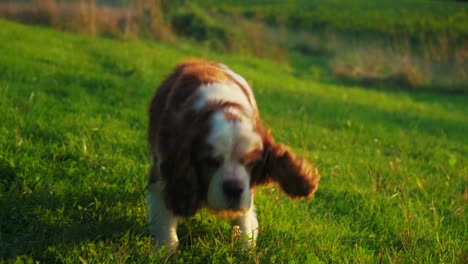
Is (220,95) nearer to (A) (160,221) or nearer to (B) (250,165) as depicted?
(B) (250,165)

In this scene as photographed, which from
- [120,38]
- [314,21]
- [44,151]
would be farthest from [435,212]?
[314,21]

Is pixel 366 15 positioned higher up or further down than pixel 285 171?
further down

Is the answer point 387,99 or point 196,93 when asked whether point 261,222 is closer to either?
point 196,93

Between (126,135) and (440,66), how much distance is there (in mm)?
13425

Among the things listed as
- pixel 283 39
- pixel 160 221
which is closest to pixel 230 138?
pixel 160 221

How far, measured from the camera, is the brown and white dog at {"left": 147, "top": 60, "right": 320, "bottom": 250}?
11.2 feet

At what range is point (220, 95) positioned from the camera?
3.84 m

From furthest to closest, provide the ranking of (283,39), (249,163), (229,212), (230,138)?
(283,39) < (229,212) < (249,163) < (230,138)

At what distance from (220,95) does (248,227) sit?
0.89 m

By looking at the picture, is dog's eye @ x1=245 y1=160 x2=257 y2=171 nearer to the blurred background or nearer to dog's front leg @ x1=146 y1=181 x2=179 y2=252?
dog's front leg @ x1=146 y1=181 x2=179 y2=252

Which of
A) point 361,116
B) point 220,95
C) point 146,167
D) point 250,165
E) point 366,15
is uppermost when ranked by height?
point 220,95

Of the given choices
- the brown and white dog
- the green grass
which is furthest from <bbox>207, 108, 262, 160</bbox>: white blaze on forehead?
the green grass

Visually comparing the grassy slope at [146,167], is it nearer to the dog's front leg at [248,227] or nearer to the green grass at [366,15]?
the dog's front leg at [248,227]

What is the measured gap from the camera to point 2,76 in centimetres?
759
